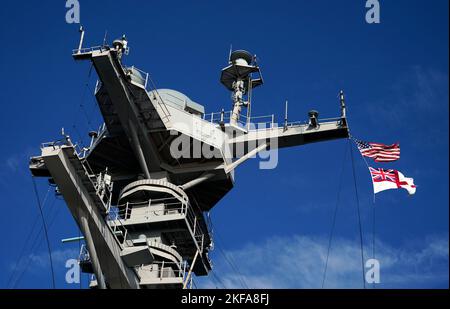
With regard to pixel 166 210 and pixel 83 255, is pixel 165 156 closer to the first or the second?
pixel 166 210

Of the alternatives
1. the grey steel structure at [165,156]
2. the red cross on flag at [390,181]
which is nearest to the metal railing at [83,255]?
the grey steel structure at [165,156]

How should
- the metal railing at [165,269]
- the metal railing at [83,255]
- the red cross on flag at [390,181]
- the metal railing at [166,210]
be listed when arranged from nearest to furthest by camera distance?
the red cross on flag at [390,181] → the metal railing at [83,255] → the metal railing at [165,269] → the metal railing at [166,210]

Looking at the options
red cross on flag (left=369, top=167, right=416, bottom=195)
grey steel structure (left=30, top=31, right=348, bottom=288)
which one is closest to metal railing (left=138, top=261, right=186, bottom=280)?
grey steel structure (left=30, top=31, right=348, bottom=288)

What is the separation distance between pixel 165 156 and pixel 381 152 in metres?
11.2

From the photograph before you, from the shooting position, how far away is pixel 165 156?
117 ft

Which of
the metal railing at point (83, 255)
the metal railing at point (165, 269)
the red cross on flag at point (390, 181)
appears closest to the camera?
the red cross on flag at point (390, 181)

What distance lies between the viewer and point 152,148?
1368 inches

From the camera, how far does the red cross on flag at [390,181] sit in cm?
3023

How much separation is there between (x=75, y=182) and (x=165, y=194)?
28.0ft

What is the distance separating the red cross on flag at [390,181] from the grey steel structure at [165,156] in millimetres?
3887

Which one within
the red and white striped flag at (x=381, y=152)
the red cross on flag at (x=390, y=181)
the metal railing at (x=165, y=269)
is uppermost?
the red and white striped flag at (x=381, y=152)

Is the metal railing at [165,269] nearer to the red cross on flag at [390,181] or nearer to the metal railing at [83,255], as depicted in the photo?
the metal railing at [83,255]

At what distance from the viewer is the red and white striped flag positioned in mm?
31562
